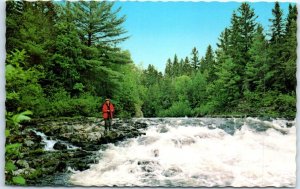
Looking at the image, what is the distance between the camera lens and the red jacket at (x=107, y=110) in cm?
400

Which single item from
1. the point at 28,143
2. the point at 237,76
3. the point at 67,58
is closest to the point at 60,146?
the point at 28,143

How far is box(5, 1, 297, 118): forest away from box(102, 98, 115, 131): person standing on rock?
0.05 m

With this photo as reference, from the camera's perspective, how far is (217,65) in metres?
4.04

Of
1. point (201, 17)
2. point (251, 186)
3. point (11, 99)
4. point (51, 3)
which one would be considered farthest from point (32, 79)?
point (251, 186)

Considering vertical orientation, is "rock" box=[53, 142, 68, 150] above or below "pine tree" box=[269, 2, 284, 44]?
below

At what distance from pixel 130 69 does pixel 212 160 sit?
1096 mm

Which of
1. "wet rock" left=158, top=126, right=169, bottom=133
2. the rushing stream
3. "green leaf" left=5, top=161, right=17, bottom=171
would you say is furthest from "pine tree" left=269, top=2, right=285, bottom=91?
"green leaf" left=5, top=161, right=17, bottom=171

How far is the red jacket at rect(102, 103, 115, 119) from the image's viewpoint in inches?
157

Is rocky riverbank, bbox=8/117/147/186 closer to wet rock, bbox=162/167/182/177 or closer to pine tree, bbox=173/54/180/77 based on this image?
wet rock, bbox=162/167/182/177

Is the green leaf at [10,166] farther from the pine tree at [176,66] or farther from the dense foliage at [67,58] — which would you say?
the pine tree at [176,66]

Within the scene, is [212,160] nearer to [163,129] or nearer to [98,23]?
[163,129]

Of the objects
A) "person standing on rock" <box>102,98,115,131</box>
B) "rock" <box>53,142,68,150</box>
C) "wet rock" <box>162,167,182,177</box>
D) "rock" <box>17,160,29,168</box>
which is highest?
"person standing on rock" <box>102,98,115,131</box>

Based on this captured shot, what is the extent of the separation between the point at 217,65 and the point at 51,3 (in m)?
1.59

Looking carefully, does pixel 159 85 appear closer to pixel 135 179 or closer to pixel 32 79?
pixel 135 179
